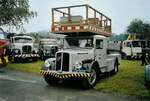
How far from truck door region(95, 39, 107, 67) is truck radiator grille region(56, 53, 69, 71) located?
5.42ft

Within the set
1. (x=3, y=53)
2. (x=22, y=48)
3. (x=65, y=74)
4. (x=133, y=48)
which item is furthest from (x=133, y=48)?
(x=65, y=74)

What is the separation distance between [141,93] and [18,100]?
15.8 ft

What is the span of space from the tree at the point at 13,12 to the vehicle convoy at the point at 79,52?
35.7ft

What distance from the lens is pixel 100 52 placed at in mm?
14672

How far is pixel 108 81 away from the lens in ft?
48.5

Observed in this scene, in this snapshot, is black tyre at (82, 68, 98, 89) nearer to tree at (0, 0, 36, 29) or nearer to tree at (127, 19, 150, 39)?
tree at (0, 0, 36, 29)

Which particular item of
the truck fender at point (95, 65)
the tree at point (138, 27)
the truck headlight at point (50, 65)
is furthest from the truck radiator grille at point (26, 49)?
the tree at point (138, 27)

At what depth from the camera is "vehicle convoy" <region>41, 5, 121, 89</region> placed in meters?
13.0

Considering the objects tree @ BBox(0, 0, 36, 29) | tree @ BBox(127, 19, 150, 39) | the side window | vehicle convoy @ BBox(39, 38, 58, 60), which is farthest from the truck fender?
tree @ BBox(127, 19, 150, 39)

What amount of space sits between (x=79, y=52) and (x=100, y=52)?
5.14ft

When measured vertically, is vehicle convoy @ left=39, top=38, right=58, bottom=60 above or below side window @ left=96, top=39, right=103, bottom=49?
below

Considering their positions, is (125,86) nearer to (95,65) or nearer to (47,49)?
(95,65)

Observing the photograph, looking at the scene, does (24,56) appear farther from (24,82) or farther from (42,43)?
(24,82)

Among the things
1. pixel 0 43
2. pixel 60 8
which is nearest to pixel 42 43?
pixel 0 43
